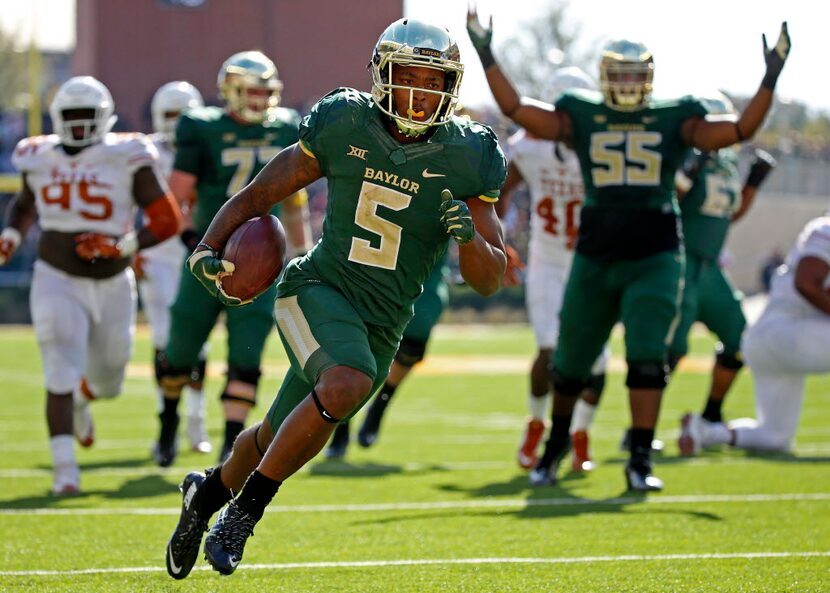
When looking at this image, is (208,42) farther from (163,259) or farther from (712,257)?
(712,257)

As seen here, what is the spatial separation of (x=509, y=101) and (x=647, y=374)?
1.38 metres

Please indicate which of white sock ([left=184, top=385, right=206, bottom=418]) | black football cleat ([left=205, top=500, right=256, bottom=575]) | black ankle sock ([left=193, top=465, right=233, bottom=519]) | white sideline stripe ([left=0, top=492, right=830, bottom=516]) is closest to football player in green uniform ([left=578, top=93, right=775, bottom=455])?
white sideline stripe ([left=0, top=492, right=830, bottom=516])

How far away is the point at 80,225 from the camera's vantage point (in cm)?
718

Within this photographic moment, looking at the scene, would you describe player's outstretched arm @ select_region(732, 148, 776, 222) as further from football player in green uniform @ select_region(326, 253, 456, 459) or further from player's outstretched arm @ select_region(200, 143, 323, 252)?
player's outstretched arm @ select_region(200, 143, 323, 252)

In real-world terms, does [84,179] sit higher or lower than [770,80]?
lower

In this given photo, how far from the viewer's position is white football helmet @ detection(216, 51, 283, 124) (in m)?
7.57

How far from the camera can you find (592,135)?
Result: 270 inches

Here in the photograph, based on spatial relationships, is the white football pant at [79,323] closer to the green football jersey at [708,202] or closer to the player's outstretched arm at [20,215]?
the player's outstretched arm at [20,215]

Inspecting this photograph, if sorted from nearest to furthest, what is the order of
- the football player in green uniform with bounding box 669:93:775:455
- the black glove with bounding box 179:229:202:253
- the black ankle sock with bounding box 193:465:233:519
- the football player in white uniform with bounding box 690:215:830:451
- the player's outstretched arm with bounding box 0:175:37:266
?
the black ankle sock with bounding box 193:465:233:519, the player's outstretched arm with bounding box 0:175:37:266, the black glove with bounding box 179:229:202:253, the football player in white uniform with bounding box 690:215:830:451, the football player in green uniform with bounding box 669:93:775:455

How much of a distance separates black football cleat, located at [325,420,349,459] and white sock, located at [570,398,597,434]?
4.47 feet

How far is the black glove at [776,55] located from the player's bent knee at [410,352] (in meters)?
2.65

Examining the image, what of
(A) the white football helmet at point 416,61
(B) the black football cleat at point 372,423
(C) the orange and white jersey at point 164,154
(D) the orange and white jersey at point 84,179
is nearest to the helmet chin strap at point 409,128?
(A) the white football helmet at point 416,61

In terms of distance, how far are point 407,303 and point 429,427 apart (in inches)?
229

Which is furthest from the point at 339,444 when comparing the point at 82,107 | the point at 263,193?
the point at 263,193
